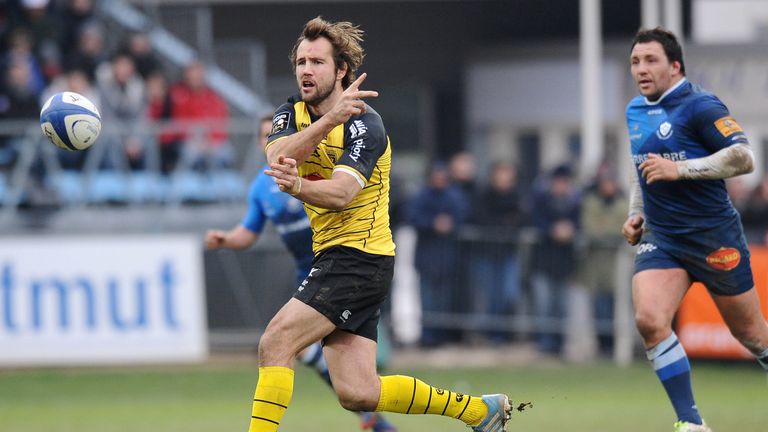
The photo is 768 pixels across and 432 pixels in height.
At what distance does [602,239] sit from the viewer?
16750mm

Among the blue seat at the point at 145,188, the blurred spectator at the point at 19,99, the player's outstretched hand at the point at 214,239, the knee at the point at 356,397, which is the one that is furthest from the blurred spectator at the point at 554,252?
the knee at the point at 356,397

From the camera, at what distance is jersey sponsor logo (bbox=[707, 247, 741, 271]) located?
8.54 meters

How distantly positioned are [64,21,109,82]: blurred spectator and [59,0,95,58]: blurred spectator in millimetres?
147

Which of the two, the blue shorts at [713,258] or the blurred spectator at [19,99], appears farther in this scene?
the blurred spectator at [19,99]

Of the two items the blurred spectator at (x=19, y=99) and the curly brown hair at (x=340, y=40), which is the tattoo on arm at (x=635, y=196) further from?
the blurred spectator at (x=19, y=99)

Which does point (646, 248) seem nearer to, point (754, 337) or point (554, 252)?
point (754, 337)

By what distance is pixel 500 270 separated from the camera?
56.5ft

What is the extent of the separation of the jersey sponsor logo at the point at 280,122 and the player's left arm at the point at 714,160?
2265mm

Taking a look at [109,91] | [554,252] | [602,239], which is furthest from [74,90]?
[602,239]

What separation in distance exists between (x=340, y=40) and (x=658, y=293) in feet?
8.50

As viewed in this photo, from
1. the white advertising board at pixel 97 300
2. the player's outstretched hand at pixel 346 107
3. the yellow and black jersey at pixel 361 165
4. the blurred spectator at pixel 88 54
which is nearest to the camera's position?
the player's outstretched hand at pixel 346 107

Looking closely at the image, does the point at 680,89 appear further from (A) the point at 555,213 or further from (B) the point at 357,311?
(A) the point at 555,213

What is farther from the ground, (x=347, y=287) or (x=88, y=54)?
(x=88, y=54)

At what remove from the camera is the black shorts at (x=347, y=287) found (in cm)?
752
